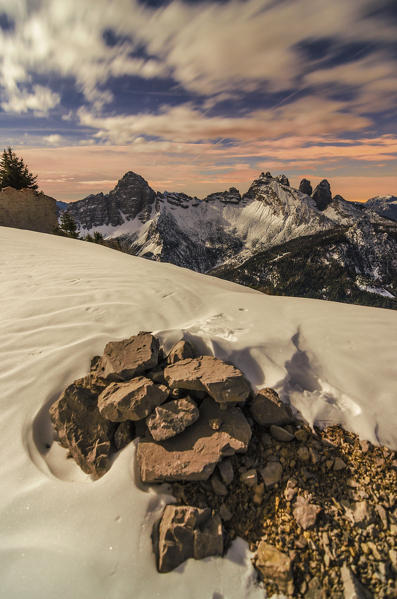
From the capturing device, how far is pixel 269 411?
133 inches

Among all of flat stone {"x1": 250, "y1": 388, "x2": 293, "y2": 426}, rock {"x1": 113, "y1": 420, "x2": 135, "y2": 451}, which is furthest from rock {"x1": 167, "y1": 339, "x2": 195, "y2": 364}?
flat stone {"x1": 250, "y1": 388, "x2": 293, "y2": 426}

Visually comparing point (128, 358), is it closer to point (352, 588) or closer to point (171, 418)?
point (171, 418)

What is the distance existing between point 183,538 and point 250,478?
82 cm

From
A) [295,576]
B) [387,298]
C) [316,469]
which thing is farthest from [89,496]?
[387,298]

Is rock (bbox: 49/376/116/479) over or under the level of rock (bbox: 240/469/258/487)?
over

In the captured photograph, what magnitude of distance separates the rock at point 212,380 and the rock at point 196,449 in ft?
0.76

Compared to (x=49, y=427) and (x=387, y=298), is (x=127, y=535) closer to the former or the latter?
(x=49, y=427)

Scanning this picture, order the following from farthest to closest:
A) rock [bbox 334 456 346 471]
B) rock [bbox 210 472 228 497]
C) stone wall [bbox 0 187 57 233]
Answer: stone wall [bbox 0 187 57 233]
rock [bbox 334 456 346 471]
rock [bbox 210 472 228 497]

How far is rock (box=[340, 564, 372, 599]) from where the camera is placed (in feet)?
7.18

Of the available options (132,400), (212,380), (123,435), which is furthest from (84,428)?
(212,380)

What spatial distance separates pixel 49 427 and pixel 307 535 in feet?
9.90

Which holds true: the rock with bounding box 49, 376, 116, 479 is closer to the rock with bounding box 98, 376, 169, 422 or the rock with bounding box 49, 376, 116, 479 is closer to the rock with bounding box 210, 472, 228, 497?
the rock with bounding box 98, 376, 169, 422

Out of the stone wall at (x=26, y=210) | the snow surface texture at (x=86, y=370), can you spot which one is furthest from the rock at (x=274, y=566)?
the stone wall at (x=26, y=210)

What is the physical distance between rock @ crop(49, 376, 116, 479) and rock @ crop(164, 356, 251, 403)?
98 cm
